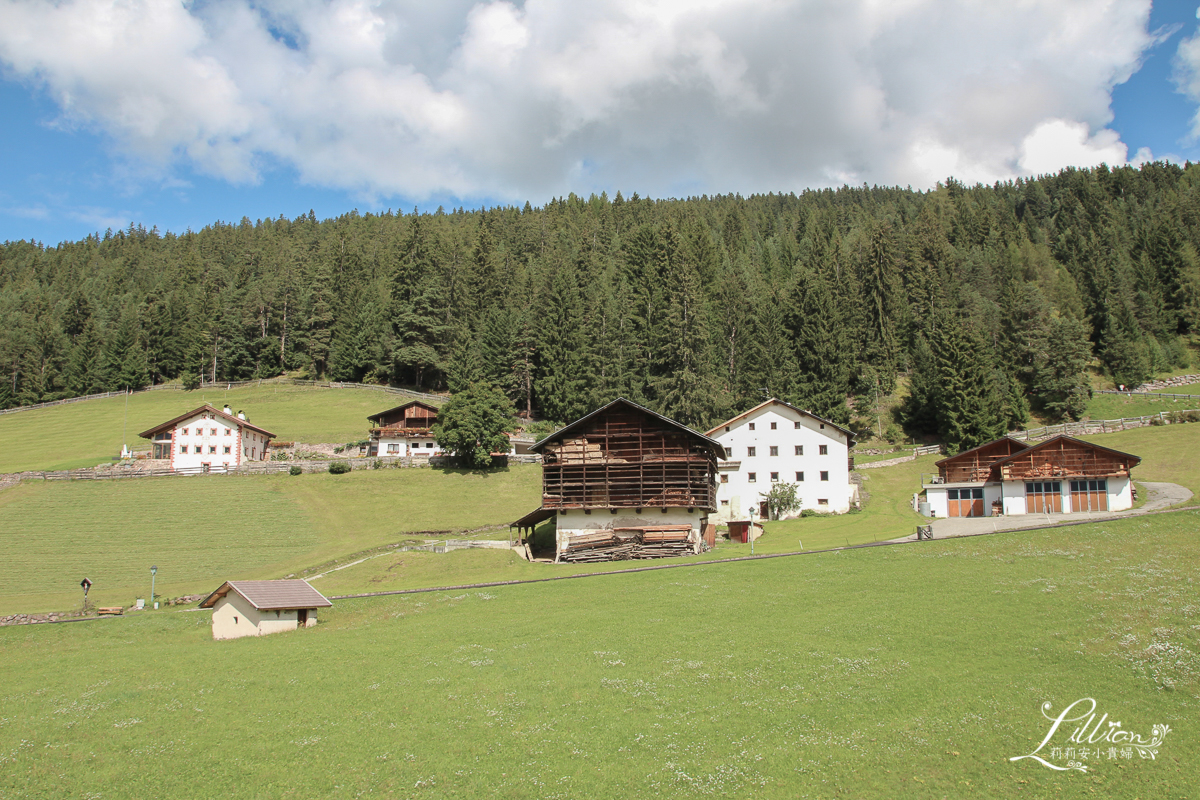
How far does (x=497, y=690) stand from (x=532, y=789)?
5.29 metres

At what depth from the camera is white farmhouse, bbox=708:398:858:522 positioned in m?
57.3

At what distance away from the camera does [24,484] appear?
59125 millimetres

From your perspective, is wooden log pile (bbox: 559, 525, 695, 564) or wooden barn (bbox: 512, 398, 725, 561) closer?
wooden log pile (bbox: 559, 525, 695, 564)

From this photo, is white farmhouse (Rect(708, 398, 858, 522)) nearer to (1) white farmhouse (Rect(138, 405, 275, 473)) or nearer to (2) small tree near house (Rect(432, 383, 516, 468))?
(2) small tree near house (Rect(432, 383, 516, 468))

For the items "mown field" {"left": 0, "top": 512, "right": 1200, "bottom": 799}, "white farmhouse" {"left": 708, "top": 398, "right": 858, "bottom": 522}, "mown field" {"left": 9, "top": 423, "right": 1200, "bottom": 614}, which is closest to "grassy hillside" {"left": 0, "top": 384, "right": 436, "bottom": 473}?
"mown field" {"left": 9, "top": 423, "right": 1200, "bottom": 614}

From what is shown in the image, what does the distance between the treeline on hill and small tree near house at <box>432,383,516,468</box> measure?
13.4m

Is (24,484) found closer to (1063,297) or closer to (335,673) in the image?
(335,673)

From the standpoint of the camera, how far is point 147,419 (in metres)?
87.2

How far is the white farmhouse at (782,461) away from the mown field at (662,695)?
29.4 metres

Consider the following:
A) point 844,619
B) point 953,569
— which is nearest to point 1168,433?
point 953,569

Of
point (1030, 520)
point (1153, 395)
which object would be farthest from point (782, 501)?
point (1153, 395)

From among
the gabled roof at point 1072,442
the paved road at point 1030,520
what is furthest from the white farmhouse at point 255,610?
the gabled roof at point 1072,442

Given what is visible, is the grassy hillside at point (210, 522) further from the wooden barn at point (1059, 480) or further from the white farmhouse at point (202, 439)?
the wooden barn at point (1059, 480)

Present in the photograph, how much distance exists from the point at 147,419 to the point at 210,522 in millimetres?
44510
